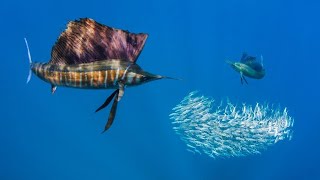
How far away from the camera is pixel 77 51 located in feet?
8.10

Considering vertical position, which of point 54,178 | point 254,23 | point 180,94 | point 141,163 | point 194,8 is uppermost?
point 254,23

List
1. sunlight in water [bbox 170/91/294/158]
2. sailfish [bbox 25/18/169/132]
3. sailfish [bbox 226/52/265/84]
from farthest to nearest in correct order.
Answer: sunlight in water [bbox 170/91/294/158] → sailfish [bbox 226/52/265/84] → sailfish [bbox 25/18/169/132]

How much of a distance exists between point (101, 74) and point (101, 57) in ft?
0.39

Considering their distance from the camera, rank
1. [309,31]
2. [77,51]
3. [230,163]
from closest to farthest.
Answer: [77,51] → [230,163] → [309,31]

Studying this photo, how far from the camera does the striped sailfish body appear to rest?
2.40 m

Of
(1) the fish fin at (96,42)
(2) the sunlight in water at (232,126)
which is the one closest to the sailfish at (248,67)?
(2) the sunlight in water at (232,126)

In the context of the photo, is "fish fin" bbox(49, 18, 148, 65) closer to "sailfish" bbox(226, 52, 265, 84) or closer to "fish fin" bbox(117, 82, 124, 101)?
"fish fin" bbox(117, 82, 124, 101)

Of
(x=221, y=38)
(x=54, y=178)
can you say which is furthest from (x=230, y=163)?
(x=54, y=178)

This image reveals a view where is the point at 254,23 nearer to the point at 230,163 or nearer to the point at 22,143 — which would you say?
the point at 230,163

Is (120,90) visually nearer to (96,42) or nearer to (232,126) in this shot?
(96,42)

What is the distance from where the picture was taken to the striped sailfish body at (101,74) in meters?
2.40

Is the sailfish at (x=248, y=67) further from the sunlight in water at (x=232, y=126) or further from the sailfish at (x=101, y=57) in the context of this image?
the sailfish at (x=101, y=57)

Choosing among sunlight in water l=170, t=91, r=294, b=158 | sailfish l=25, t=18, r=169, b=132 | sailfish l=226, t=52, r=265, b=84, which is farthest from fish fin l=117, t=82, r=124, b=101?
sunlight in water l=170, t=91, r=294, b=158

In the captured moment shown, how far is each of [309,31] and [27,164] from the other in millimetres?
19108
